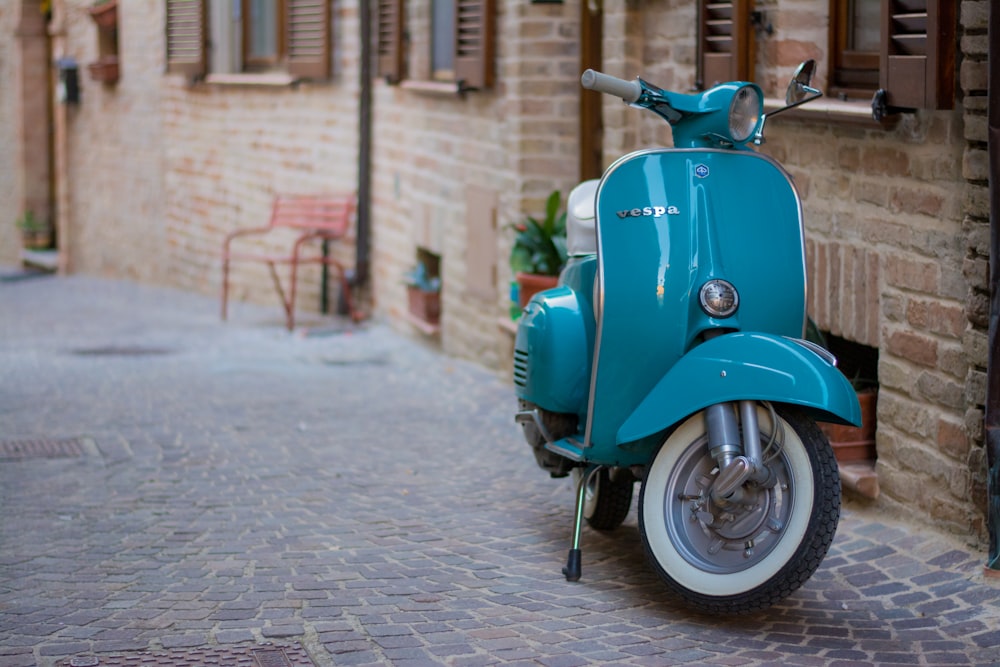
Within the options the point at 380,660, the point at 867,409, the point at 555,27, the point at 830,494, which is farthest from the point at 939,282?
the point at 555,27

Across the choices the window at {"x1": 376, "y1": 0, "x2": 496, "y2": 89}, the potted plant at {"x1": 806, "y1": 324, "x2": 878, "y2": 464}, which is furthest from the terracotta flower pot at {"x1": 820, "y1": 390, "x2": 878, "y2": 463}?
A: the window at {"x1": 376, "y1": 0, "x2": 496, "y2": 89}

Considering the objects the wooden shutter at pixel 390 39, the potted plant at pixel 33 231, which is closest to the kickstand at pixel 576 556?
the wooden shutter at pixel 390 39

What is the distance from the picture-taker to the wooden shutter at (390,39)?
1134 cm

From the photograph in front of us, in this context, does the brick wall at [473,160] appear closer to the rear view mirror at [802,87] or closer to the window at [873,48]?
the window at [873,48]

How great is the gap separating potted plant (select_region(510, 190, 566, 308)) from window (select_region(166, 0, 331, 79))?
4672mm

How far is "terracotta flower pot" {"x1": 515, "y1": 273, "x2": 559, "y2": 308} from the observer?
8492mm

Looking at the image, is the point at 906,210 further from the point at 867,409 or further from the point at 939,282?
the point at 867,409

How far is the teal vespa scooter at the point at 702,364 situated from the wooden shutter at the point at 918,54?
20.8 inches

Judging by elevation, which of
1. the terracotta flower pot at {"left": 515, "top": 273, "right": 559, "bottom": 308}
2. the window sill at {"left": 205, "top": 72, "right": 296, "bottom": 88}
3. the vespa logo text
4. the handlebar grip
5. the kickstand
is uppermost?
the window sill at {"left": 205, "top": 72, "right": 296, "bottom": 88}

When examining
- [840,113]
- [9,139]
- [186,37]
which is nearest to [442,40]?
[840,113]

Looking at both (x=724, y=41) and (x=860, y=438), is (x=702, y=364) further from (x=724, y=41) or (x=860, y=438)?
(x=724, y=41)

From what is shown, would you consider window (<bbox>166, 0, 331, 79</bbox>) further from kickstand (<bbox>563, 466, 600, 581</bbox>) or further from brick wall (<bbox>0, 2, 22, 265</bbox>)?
kickstand (<bbox>563, 466, 600, 581</bbox>)

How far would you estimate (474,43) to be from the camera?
9781mm

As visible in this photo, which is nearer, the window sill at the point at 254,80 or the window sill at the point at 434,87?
the window sill at the point at 434,87
